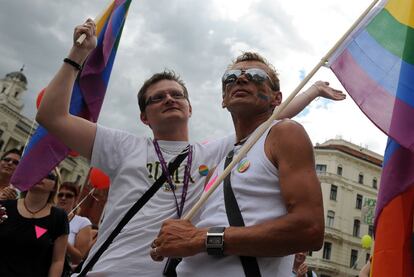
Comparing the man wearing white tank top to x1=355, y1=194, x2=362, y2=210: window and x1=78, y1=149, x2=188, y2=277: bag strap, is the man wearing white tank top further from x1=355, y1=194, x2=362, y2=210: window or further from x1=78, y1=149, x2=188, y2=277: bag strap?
x1=355, y1=194, x2=362, y2=210: window

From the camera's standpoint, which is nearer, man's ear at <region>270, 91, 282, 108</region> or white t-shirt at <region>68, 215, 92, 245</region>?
man's ear at <region>270, 91, 282, 108</region>

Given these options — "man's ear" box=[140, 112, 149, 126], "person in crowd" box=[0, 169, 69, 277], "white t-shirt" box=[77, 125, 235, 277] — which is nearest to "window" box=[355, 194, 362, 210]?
"person in crowd" box=[0, 169, 69, 277]

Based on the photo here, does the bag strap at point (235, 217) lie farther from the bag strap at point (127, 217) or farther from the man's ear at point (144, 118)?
the man's ear at point (144, 118)

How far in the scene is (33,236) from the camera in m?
3.41

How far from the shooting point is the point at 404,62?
108 inches

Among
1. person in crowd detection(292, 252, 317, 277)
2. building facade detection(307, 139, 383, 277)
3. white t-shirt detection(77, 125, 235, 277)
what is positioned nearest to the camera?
white t-shirt detection(77, 125, 235, 277)

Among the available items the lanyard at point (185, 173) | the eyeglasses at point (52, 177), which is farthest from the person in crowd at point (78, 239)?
the lanyard at point (185, 173)

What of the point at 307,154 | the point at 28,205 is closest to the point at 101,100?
the point at 28,205

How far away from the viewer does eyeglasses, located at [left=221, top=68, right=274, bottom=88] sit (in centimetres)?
215

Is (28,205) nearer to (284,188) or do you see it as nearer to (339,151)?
(284,188)

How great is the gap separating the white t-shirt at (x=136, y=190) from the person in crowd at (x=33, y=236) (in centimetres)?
134

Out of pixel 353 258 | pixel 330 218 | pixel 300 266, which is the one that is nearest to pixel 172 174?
pixel 300 266

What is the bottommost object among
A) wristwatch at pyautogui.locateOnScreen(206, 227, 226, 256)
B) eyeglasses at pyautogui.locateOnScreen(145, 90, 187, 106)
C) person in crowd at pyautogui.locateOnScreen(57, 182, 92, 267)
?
wristwatch at pyautogui.locateOnScreen(206, 227, 226, 256)

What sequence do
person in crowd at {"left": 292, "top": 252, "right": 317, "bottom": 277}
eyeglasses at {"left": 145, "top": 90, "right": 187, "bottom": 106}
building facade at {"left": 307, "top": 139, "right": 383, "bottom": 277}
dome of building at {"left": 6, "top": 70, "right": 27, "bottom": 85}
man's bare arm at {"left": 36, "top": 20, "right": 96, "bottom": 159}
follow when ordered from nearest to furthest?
man's bare arm at {"left": 36, "top": 20, "right": 96, "bottom": 159} → eyeglasses at {"left": 145, "top": 90, "right": 187, "bottom": 106} → person in crowd at {"left": 292, "top": 252, "right": 317, "bottom": 277} → building facade at {"left": 307, "top": 139, "right": 383, "bottom": 277} → dome of building at {"left": 6, "top": 70, "right": 27, "bottom": 85}
